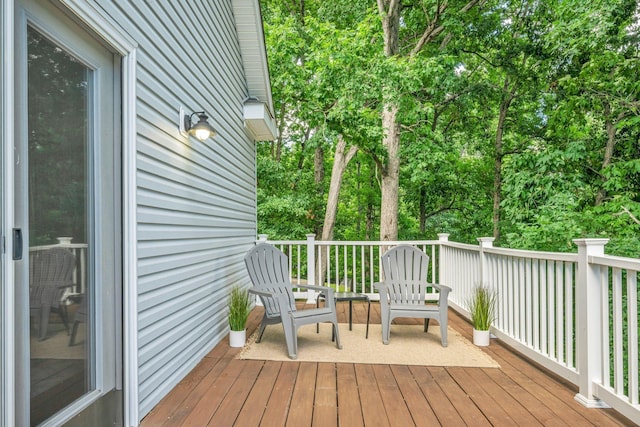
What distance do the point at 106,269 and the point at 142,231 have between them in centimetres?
38

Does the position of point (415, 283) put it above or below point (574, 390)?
above

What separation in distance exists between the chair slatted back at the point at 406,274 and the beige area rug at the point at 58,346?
10.5 ft

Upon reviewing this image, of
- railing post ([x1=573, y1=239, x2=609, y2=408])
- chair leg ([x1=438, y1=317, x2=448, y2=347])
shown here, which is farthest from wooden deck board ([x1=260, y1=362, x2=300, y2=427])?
railing post ([x1=573, y1=239, x2=609, y2=408])

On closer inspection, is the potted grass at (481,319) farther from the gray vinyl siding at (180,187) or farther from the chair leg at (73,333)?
the chair leg at (73,333)

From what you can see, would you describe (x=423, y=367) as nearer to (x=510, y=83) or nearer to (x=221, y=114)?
(x=221, y=114)

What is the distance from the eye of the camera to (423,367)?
338cm

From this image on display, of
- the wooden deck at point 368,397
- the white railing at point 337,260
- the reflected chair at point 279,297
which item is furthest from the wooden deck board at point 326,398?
the white railing at point 337,260

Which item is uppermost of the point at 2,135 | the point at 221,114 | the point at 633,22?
the point at 633,22

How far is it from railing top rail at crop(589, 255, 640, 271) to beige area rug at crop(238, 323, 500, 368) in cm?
130

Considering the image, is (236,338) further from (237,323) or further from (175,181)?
(175,181)

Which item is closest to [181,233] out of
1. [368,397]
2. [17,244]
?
[17,244]

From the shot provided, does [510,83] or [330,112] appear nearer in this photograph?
[330,112]

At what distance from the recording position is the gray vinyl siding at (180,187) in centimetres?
255

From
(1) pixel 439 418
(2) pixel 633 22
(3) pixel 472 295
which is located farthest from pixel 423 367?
(2) pixel 633 22
